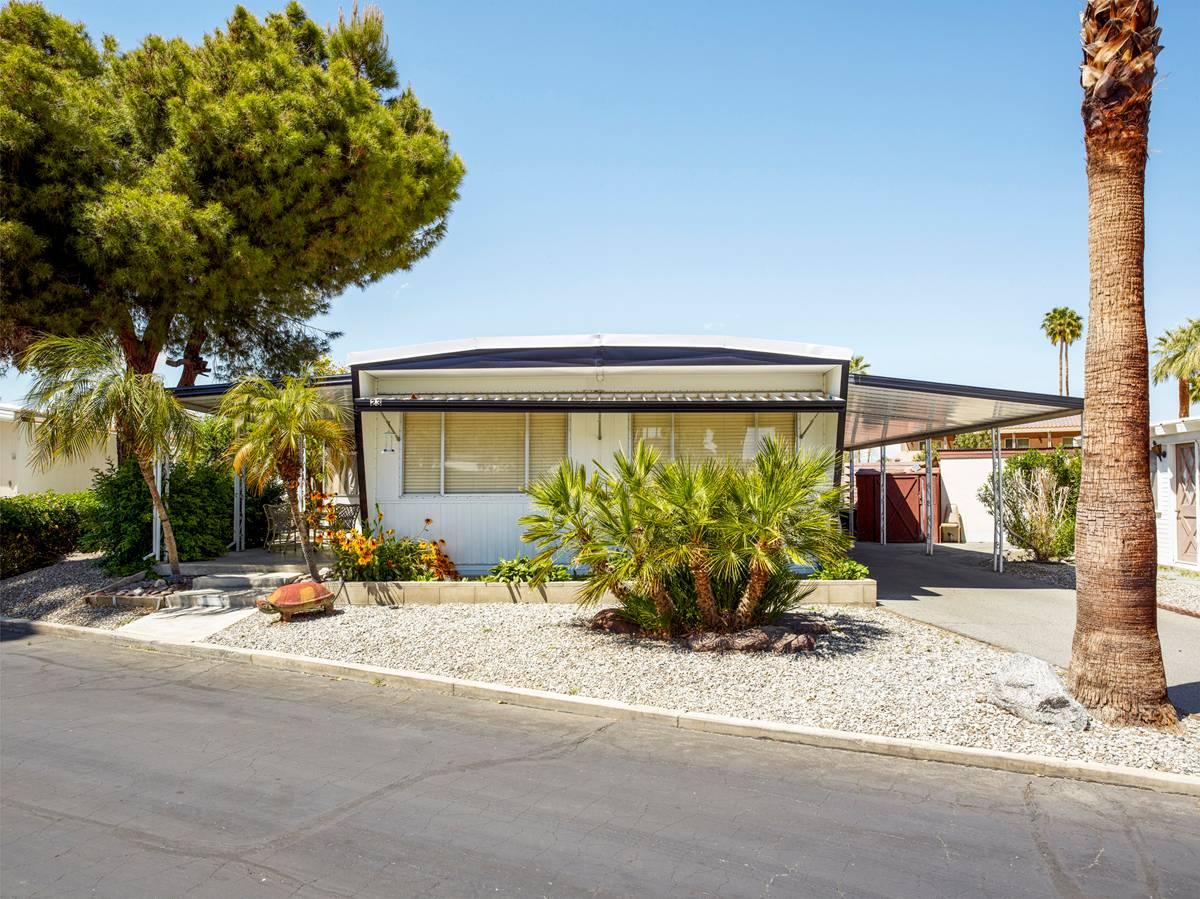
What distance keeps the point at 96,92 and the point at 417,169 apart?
5756 mm

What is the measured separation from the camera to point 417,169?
655 inches

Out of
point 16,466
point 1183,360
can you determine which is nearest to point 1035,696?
point 16,466

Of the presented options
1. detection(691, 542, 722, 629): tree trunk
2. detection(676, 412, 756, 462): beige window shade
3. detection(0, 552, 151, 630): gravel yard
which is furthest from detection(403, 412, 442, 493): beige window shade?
detection(691, 542, 722, 629): tree trunk

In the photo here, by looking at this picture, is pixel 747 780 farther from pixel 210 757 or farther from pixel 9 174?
pixel 9 174

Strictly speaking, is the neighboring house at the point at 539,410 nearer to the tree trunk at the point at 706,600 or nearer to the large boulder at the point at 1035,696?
the tree trunk at the point at 706,600

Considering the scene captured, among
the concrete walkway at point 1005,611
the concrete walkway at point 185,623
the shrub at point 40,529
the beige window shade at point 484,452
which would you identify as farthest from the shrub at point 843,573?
the shrub at point 40,529

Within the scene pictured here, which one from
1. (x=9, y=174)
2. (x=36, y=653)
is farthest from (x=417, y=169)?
(x=36, y=653)

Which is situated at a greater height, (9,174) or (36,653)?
(9,174)

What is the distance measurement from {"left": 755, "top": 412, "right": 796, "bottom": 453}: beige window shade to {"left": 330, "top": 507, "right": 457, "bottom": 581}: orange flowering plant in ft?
17.4

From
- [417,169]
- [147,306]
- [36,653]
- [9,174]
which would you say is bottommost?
[36,653]

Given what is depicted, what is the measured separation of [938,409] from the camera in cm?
1333

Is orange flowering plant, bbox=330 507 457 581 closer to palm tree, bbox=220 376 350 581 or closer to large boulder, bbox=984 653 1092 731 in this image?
palm tree, bbox=220 376 350 581

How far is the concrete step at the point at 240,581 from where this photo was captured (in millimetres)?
11656

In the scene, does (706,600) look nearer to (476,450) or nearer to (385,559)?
(385,559)
